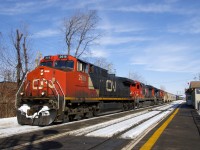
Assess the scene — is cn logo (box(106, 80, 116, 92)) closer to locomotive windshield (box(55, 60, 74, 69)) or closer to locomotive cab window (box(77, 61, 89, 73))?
locomotive cab window (box(77, 61, 89, 73))

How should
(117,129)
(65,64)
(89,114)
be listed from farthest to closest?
(89,114) → (65,64) → (117,129)

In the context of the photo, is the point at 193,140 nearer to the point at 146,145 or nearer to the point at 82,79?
the point at 146,145

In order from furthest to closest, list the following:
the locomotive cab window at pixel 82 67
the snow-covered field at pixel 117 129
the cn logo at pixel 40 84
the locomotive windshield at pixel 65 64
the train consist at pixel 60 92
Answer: the locomotive cab window at pixel 82 67 < the locomotive windshield at pixel 65 64 < the cn logo at pixel 40 84 < the train consist at pixel 60 92 < the snow-covered field at pixel 117 129

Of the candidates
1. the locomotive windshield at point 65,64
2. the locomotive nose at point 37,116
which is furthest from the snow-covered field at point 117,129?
the locomotive windshield at point 65,64

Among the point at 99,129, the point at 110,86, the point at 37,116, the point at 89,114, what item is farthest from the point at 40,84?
the point at 110,86

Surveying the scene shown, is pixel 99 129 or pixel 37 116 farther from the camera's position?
pixel 37 116

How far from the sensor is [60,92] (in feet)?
47.0

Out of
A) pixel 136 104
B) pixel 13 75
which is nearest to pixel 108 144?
pixel 13 75

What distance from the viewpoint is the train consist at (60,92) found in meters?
13.4

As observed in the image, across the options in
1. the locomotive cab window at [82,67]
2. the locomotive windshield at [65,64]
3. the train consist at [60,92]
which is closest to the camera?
the train consist at [60,92]

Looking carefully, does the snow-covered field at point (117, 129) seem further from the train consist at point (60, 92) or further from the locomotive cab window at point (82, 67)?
the locomotive cab window at point (82, 67)

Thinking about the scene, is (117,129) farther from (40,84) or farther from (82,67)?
(82,67)

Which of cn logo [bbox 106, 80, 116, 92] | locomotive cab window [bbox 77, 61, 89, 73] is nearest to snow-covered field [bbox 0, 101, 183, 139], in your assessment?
locomotive cab window [bbox 77, 61, 89, 73]

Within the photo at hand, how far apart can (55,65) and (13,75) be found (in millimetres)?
12438
